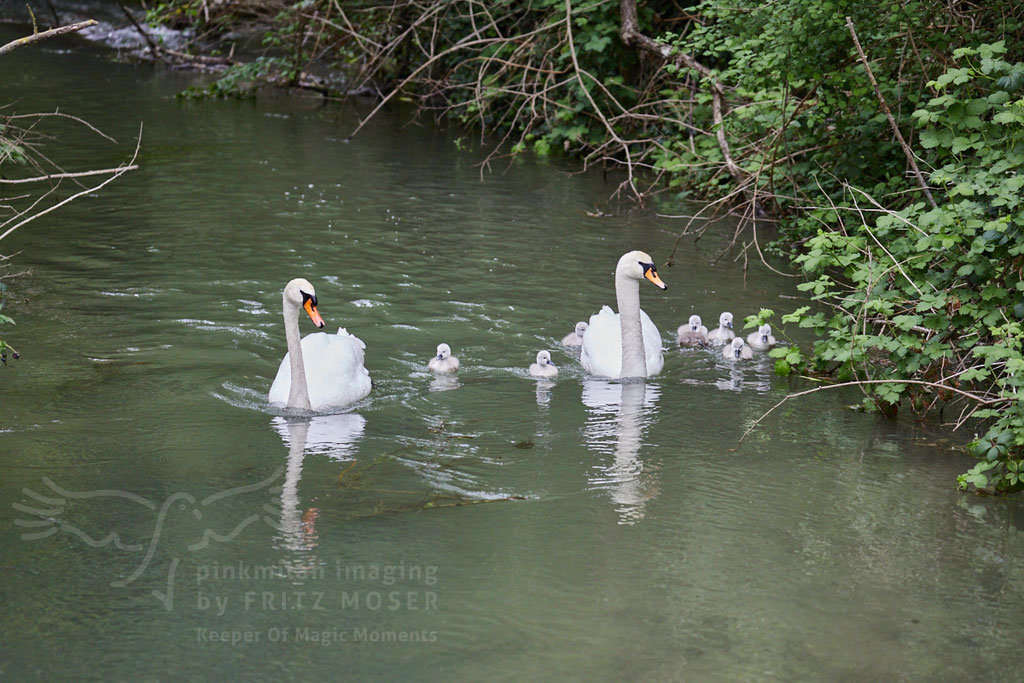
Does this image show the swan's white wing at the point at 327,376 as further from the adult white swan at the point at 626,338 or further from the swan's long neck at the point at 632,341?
the swan's long neck at the point at 632,341

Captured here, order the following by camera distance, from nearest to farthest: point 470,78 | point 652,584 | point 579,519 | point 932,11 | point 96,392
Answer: point 652,584
point 579,519
point 96,392
point 932,11
point 470,78

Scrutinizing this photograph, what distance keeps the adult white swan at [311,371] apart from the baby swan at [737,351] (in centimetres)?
294

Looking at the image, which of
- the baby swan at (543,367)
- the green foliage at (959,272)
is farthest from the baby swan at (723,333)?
the baby swan at (543,367)

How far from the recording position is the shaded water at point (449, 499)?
4988mm

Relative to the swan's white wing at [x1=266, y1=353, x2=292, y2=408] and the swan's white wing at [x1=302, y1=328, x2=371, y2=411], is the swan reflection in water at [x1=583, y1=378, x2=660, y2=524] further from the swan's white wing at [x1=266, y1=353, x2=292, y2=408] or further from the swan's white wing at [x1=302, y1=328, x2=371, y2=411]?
the swan's white wing at [x1=266, y1=353, x2=292, y2=408]

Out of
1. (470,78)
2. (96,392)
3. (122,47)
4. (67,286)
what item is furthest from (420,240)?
(122,47)

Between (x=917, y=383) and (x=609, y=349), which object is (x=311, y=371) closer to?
(x=609, y=349)

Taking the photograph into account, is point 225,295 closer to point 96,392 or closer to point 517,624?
point 96,392

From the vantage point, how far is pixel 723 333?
375 inches

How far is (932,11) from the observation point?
9.24 metres

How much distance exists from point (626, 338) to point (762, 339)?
4.78ft

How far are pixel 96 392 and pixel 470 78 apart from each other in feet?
47.6

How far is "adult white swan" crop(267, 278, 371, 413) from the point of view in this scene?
7.82m
